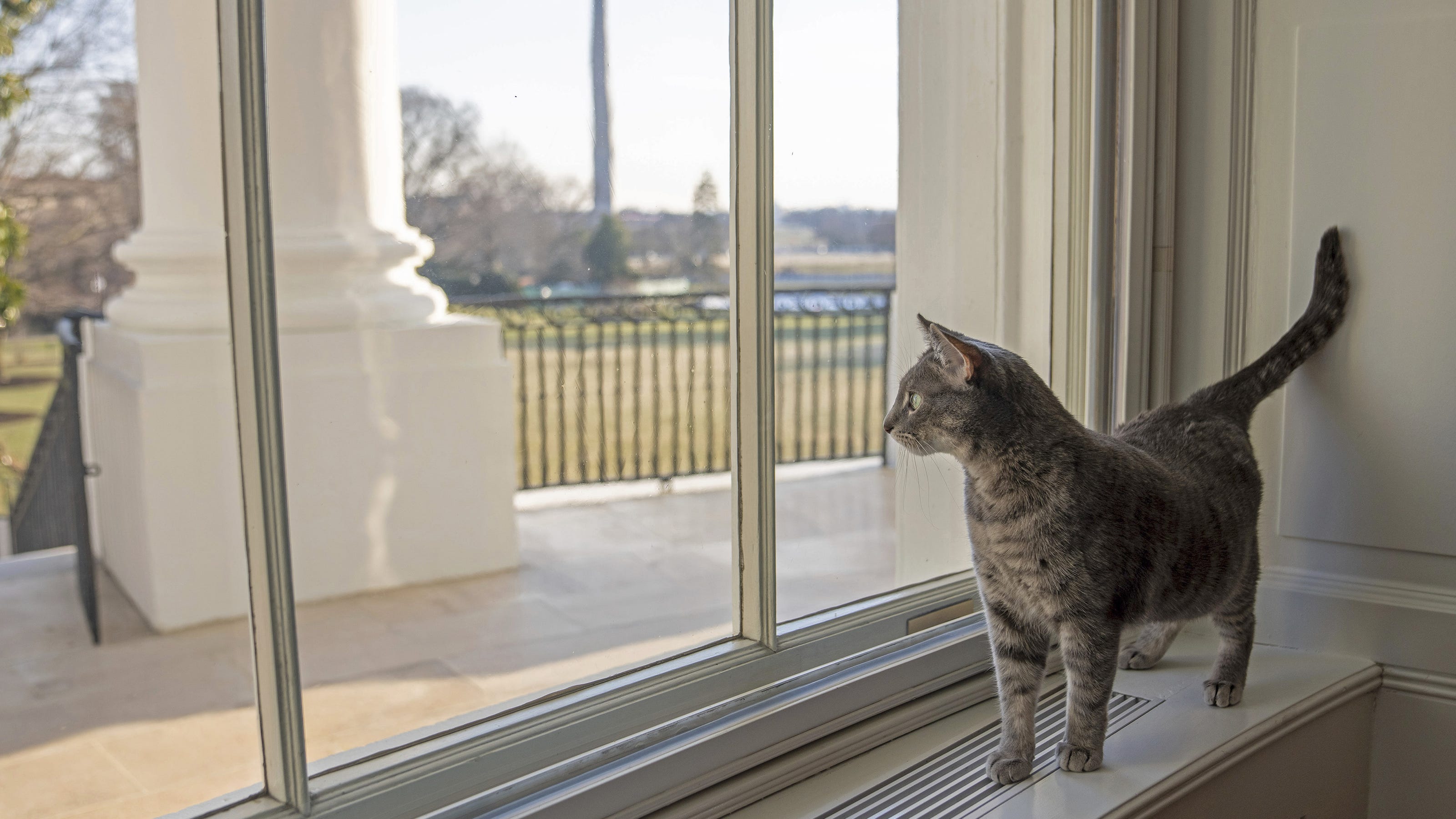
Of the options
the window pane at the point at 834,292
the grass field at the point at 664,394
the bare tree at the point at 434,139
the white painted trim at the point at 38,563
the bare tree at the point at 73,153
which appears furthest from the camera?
the grass field at the point at 664,394

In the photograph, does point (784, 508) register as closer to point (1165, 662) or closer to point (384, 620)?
point (384, 620)

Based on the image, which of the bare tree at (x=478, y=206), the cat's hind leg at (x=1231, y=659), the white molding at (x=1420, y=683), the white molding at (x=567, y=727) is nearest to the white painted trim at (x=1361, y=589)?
the white molding at (x=1420, y=683)

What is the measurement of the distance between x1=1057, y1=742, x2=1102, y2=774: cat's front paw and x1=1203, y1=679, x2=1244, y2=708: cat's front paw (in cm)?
39

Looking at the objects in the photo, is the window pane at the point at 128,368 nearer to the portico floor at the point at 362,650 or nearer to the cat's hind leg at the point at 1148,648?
the portico floor at the point at 362,650

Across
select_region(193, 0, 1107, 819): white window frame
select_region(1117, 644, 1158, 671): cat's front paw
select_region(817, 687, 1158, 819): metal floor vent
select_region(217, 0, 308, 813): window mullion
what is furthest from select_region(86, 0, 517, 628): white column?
select_region(1117, 644, 1158, 671): cat's front paw

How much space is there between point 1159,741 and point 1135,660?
0.33 meters

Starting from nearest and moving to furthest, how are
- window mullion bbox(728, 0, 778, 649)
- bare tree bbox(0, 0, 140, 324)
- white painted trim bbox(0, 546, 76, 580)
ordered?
window mullion bbox(728, 0, 778, 649) → bare tree bbox(0, 0, 140, 324) → white painted trim bbox(0, 546, 76, 580)

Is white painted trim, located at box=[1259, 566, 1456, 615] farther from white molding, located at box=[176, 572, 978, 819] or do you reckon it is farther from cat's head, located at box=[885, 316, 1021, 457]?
cat's head, located at box=[885, 316, 1021, 457]

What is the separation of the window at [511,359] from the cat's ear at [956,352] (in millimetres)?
328

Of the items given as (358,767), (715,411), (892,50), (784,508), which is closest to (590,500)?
(784,508)

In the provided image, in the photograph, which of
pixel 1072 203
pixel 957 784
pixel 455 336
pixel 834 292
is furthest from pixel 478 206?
pixel 957 784

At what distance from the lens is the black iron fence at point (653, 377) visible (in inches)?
179

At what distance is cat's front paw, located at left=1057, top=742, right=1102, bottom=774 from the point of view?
133cm

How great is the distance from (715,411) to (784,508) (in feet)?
4.64
